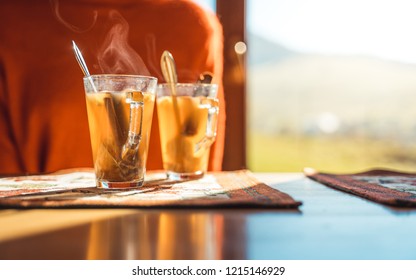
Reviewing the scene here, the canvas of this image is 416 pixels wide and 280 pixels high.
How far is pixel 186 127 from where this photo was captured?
2.95ft

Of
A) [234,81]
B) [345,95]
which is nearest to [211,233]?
[234,81]

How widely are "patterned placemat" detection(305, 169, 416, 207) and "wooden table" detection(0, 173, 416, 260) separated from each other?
0.12ft

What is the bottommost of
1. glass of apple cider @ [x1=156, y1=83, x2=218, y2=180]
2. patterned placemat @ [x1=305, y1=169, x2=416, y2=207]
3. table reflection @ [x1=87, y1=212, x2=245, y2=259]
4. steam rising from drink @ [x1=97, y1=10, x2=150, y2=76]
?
patterned placemat @ [x1=305, y1=169, x2=416, y2=207]

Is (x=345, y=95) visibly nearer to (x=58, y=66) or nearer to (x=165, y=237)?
(x=58, y=66)

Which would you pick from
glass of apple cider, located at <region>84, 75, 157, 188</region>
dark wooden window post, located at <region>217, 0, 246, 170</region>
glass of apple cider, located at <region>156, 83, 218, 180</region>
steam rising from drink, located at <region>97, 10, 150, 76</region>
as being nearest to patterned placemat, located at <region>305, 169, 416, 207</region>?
glass of apple cider, located at <region>156, 83, 218, 180</region>

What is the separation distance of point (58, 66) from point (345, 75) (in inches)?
131

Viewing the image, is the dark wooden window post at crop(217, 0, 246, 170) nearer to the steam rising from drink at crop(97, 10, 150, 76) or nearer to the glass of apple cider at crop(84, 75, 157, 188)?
the steam rising from drink at crop(97, 10, 150, 76)

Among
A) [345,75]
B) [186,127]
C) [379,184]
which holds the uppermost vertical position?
[345,75]

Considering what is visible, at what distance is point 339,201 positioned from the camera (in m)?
0.66

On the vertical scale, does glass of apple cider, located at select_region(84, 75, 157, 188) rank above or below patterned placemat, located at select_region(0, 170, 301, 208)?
above

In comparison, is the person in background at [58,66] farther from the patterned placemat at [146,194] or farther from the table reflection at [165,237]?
the table reflection at [165,237]

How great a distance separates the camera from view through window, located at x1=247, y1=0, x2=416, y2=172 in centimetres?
385

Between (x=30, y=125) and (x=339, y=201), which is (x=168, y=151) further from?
(x=30, y=125)
